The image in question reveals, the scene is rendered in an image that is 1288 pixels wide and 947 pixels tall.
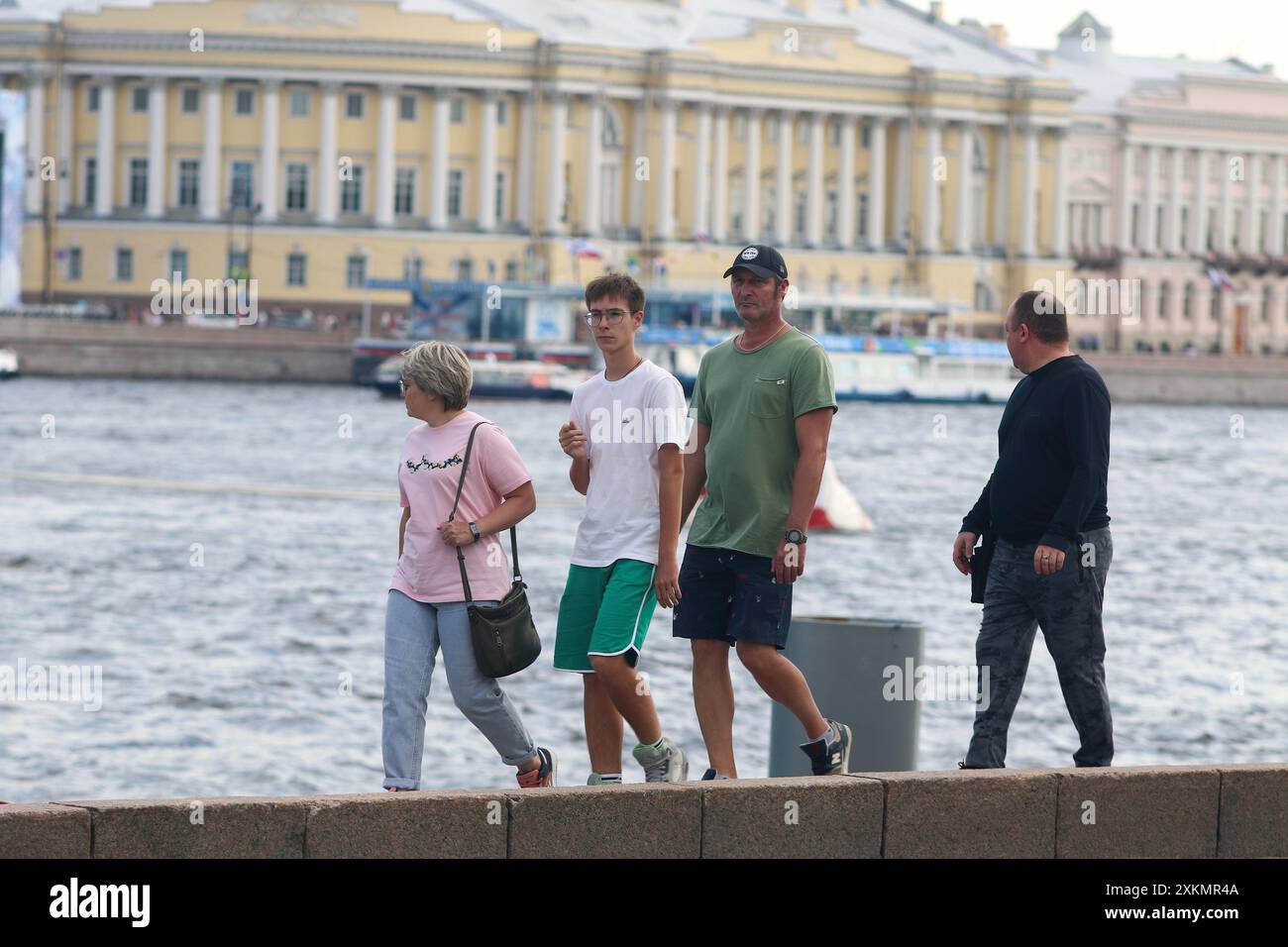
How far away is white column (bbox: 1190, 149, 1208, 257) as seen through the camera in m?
103

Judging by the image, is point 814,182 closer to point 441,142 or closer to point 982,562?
point 441,142

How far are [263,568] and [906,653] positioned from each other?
1970 cm

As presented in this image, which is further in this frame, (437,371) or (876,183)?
(876,183)

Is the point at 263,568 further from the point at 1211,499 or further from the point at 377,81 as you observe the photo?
the point at 377,81

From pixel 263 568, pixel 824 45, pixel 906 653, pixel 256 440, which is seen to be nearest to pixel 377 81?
pixel 824 45

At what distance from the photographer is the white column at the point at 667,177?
280ft

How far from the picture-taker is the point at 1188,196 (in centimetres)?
10394

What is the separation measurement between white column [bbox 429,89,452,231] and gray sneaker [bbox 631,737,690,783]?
257 ft

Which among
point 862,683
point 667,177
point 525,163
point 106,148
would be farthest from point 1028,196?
point 862,683

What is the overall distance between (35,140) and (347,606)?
62.4 m

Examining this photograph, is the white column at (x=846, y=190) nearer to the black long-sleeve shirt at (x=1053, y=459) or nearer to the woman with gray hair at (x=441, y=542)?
the black long-sleeve shirt at (x=1053, y=459)

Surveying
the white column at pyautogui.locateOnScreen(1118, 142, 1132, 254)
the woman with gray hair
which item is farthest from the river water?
the white column at pyautogui.locateOnScreen(1118, 142, 1132, 254)

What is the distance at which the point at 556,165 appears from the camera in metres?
84.5

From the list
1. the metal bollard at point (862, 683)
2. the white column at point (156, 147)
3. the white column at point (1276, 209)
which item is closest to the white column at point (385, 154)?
the white column at point (156, 147)
